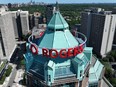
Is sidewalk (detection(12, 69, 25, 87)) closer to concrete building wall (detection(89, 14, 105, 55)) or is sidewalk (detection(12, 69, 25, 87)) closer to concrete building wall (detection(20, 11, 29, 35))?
concrete building wall (detection(89, 14, 105, 55))

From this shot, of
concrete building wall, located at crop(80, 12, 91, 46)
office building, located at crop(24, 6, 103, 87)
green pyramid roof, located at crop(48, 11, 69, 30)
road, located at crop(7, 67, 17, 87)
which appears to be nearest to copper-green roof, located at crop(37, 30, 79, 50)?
office building, located at crop(24, 6, 103, 87)

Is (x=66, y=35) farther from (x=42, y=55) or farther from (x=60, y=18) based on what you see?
(x=42, y=55)

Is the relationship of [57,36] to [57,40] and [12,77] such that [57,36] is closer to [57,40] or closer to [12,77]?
[57,40]

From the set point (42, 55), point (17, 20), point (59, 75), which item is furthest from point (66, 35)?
point (17, 20)

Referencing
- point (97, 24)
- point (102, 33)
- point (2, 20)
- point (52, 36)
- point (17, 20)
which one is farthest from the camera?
point (17, 20)

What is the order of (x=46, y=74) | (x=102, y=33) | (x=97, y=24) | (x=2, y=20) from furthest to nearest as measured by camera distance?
1. (x=97, y=24)
2. (x=102, y=33)
3. (x=2, y=20)
4. (x=46, y=74)

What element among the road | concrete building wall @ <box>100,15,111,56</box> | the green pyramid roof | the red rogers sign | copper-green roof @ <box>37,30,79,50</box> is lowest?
the road

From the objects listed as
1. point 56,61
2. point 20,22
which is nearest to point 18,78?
point 56,61
